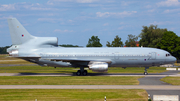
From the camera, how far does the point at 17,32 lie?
35.0 m

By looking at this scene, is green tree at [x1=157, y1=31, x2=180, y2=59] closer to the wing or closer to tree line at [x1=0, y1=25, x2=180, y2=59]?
tree line at [x1=0, y1=25, x2=180, y2=59]

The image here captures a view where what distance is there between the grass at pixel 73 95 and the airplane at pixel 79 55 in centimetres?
1318

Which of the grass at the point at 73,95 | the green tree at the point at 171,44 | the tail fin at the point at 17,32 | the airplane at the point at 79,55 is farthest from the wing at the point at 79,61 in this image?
the green tree at the point at 171,44

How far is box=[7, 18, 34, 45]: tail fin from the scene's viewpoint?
34781mm

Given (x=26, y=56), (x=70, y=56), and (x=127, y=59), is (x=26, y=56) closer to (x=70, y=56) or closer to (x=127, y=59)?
(x=70, y=56)

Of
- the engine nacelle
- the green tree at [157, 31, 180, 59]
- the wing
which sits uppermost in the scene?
the green tree at [157, 31, 180, 59]

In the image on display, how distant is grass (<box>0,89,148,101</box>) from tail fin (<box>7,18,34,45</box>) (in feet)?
53.3

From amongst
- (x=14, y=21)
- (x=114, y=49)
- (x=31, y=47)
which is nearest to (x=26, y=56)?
(x=31, y=47)

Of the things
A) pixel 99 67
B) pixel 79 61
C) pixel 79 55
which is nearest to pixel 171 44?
pixel 79 55

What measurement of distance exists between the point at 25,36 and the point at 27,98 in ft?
66.5

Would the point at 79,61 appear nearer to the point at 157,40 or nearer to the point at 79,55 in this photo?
the point at 79,55

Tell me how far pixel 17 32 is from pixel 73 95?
69.2 feet

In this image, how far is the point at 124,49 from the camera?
113 feet

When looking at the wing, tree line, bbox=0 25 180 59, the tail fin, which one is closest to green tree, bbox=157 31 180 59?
tree line, bbox=0 25 180 59
